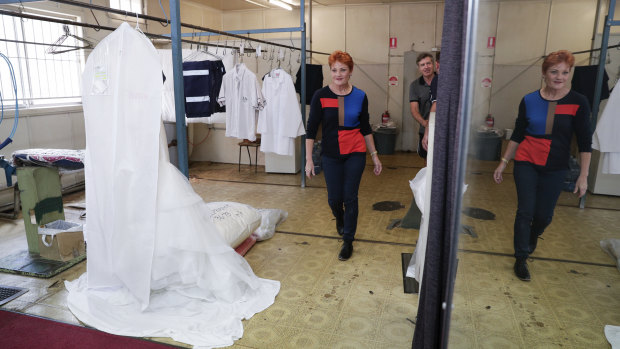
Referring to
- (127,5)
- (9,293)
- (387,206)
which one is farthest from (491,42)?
(127,5)

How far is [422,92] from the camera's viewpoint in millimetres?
3973

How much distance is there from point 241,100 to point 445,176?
4.11 m

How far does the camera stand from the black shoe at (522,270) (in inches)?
107

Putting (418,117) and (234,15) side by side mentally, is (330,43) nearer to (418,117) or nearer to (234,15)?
(234,15)

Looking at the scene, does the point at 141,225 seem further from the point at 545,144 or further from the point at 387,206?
the point at 387,206


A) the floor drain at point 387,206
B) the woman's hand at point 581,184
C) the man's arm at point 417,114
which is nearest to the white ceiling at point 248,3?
the man's arm at point 417,114

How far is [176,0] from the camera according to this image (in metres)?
2.43

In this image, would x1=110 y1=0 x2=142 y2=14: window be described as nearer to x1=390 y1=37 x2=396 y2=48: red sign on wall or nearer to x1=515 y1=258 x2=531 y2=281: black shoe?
x1=390 y1=37 x2=396 y2=48: red sign on wall

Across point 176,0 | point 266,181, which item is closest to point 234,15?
point 266,181

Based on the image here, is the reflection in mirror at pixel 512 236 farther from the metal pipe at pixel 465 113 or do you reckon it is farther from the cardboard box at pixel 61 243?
the cardboard box at pixel 61 243

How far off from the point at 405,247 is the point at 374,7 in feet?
19.2

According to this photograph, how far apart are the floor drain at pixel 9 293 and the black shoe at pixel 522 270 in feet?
10.6

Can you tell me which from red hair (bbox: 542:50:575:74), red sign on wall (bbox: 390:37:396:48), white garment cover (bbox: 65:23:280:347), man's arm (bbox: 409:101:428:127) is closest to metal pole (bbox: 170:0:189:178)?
white garment cover (bbox: 65:23:280:347)

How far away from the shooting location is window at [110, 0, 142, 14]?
19.3 feet
